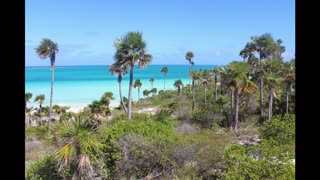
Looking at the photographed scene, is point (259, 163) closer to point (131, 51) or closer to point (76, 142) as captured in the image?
point (76, 142)

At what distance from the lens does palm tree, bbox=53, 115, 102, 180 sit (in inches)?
470

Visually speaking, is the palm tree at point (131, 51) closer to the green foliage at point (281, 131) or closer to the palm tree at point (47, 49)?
the palm tree at point (47, 49)

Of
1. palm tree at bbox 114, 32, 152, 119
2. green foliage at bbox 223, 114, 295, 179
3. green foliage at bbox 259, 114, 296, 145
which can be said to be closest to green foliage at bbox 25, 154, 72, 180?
green foliage at bbox 223, 114, 295, 179

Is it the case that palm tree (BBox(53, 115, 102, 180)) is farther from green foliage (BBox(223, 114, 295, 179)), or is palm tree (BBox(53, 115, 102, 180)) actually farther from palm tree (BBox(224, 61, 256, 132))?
palm tree (BBox(224, 61, 256, 132))

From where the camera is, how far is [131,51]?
24.6 m

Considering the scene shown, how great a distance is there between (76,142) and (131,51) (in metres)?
13.4

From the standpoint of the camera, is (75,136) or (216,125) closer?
(75,136)

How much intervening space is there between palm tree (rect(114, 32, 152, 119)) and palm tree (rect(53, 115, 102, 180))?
12591 mm

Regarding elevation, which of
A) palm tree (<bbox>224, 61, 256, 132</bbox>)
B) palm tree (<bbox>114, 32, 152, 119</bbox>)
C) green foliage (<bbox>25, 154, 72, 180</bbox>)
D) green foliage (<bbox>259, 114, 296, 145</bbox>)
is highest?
palm tree (<bbox>114, 32, 152, 119</bbox>)

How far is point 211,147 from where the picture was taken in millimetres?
14727

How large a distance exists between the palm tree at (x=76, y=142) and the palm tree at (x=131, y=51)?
12591 millimetres
